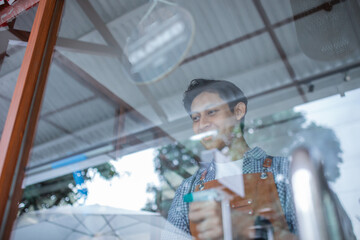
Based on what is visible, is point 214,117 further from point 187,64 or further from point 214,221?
point 187,64

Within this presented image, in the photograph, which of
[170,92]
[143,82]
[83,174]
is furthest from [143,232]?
[143,82]

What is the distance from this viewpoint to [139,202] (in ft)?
6.52

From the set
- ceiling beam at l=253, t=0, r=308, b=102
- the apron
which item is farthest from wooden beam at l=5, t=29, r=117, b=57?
ceiling beam at l=253, t=0, r=308, b=102

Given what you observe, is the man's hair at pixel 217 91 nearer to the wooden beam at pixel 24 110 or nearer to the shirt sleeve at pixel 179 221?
the shirt sleeve at pixel 179 221

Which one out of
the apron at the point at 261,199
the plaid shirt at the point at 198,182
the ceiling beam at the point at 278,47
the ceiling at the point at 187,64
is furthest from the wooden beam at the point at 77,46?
the ceiling beam at the point at 278,47

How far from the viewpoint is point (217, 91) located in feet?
4.42

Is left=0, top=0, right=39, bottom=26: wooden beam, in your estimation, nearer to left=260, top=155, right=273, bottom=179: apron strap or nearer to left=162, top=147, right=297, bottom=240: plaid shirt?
left=162, top=147, right=297, bottom=240: plaid shirt

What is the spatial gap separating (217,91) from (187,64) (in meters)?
0.47

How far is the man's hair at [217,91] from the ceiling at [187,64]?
98mm

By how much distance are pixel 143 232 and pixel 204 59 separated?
104 cm

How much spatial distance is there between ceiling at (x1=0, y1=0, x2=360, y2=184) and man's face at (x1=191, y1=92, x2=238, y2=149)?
0.24 meters

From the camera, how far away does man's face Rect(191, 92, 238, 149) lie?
48.2 inches

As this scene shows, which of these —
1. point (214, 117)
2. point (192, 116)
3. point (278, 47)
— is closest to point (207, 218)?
point (214, 117)

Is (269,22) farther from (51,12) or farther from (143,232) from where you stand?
(143,232)
